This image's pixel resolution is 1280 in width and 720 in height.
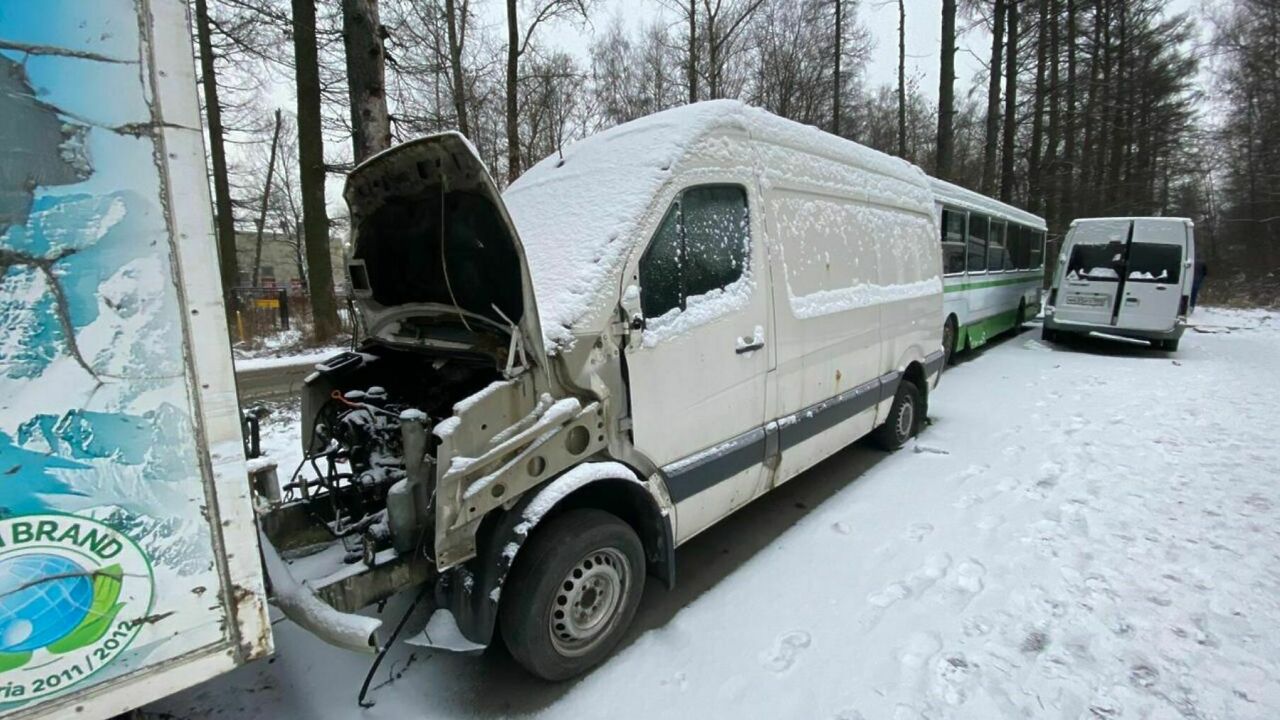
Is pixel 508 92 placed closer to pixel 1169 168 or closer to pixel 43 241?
pixel 43 241

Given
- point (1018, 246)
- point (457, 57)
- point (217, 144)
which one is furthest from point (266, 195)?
point (1018, 246)

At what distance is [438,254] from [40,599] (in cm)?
219

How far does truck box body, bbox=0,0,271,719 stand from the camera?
1396 mm

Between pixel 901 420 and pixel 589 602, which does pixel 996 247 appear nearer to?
pixel 901 420

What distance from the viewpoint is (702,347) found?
310 cm

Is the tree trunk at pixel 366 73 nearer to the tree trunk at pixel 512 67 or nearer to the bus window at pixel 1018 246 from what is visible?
the tree trunk at pixel 512 67

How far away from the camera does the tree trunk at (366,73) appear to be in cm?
622

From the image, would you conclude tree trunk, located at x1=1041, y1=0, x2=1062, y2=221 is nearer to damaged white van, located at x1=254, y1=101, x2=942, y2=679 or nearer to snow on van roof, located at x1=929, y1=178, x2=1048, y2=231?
snow on van roof, located at x1=929, y1=178, x2=1048, y2=231

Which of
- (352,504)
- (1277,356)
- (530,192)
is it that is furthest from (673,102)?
(352,504)

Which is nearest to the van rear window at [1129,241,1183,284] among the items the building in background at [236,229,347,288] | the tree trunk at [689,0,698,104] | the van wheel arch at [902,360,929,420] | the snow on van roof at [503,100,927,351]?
the van wheel arch at [902,360,929,420]

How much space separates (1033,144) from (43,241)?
25.5 m

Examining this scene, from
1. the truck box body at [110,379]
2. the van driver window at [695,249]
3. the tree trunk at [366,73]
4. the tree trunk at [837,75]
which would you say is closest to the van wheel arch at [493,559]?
the truck box body at [110,379]

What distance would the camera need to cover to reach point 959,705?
251cm

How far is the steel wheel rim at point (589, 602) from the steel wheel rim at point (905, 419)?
3912 mm
